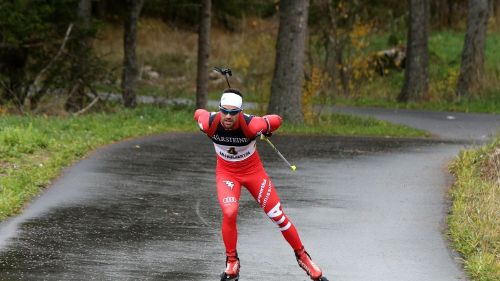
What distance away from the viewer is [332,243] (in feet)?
36.2

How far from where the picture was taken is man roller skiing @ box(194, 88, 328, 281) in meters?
8.81

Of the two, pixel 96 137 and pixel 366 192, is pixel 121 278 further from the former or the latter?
pixel 96 137

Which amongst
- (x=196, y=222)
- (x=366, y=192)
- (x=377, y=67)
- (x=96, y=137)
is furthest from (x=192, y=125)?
(x=377, y=67)

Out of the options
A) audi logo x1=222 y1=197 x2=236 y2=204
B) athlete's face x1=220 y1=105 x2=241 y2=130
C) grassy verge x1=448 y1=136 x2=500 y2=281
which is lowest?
grassy verge x1=448 y1=136 x2=500 y2=281

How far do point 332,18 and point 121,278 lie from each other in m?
26.4

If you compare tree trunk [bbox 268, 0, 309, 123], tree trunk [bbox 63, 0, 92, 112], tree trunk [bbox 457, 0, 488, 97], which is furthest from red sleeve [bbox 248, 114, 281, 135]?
tree trunk [bbox 457, 0, 488, 97]

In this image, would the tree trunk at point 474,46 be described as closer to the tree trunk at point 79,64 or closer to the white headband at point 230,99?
the tree trunk at point 79,64

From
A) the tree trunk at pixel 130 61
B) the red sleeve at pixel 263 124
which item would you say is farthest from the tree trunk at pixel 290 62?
the red sleeve at pixel 263 124

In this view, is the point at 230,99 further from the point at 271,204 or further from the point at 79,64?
the point at 79,64

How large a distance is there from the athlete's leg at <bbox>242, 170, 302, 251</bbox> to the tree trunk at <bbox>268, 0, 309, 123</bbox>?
15.7m

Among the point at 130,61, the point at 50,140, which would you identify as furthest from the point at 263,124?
the point at 130,61

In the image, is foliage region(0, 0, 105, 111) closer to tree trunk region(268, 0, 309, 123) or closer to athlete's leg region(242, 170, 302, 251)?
tree trunk region(268, 0, 309, 123)

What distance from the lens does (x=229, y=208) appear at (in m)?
8.88

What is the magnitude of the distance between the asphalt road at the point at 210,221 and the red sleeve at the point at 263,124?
1.44 metres
